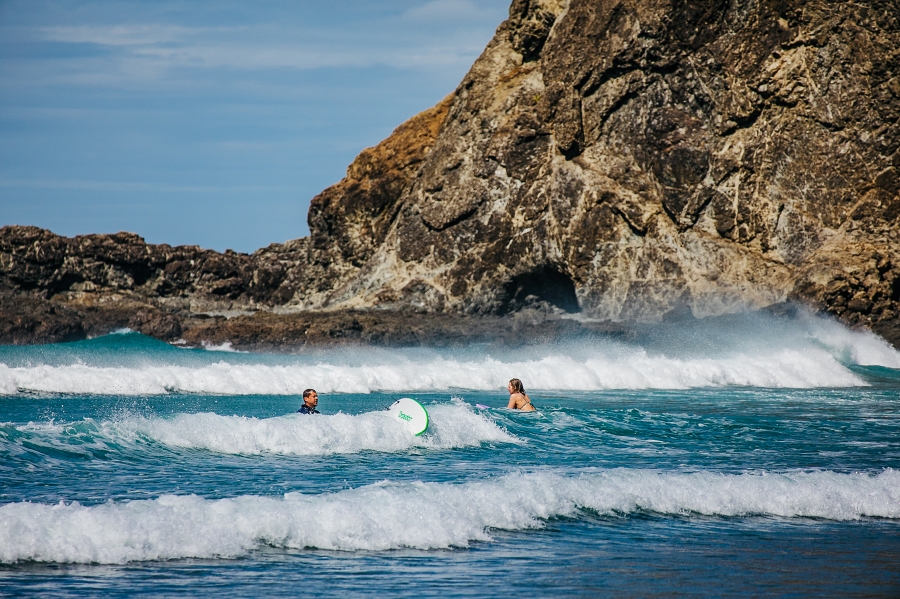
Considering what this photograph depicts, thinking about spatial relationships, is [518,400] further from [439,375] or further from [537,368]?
[537,368]

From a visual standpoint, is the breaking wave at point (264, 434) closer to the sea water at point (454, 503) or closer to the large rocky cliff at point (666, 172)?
the sea water at point (454, 503)

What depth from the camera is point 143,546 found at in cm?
759

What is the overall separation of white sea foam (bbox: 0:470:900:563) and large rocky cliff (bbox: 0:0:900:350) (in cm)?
3566

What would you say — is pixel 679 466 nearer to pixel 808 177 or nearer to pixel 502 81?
pixel 808 177

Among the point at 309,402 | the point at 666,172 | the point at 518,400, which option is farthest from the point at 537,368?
the point at 666,172

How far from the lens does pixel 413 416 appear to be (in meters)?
14.1

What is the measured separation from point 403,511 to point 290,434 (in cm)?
478

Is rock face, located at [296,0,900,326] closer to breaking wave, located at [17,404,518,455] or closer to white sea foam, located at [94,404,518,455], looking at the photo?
white sea foam, located at [94,404,518,455]

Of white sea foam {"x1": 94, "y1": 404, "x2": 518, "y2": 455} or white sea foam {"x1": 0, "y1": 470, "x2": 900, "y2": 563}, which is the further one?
white sea foam {"x1": 94, "y1": 404, "x2": 518, "y2": 455}

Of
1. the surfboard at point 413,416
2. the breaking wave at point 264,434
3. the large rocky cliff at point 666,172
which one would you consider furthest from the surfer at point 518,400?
the large rocky cliff at point 666,172

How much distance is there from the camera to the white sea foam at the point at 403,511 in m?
7.60

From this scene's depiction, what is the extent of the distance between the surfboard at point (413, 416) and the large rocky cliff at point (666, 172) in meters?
34.0

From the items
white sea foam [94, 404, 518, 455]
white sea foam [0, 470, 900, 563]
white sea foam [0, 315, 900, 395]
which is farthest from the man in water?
white sea foam [0, 315, 900, 395]

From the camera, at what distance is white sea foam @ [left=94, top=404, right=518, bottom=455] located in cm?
1287
